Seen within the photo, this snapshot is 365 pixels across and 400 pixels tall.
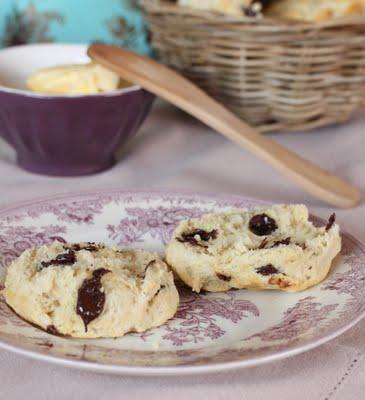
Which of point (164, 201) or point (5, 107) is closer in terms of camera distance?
point (164, 201)

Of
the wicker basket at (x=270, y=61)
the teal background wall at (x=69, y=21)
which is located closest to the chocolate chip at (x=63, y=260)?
the wicker basket at (x=270, y=61)

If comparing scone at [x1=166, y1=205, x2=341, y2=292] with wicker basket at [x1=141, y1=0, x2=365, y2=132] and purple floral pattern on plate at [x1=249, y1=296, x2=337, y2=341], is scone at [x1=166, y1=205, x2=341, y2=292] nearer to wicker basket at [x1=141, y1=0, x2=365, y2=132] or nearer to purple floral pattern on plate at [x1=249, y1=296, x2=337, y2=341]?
purple floral pattern on plate at [x1=249, y1=296, x2=337, y2=341]

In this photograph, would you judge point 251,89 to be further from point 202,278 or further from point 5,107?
point 202,278

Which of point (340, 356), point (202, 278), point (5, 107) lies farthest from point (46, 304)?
point (5, 107)

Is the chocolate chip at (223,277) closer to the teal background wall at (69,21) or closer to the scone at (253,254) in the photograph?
the scone at (253,254)

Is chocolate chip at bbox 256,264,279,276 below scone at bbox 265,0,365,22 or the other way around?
below

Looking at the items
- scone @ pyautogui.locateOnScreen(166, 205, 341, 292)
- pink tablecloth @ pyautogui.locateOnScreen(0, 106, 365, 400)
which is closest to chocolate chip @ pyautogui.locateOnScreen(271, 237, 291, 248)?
scone @ pyautogui.locateOnScreen(166, 205, 341, 292)
